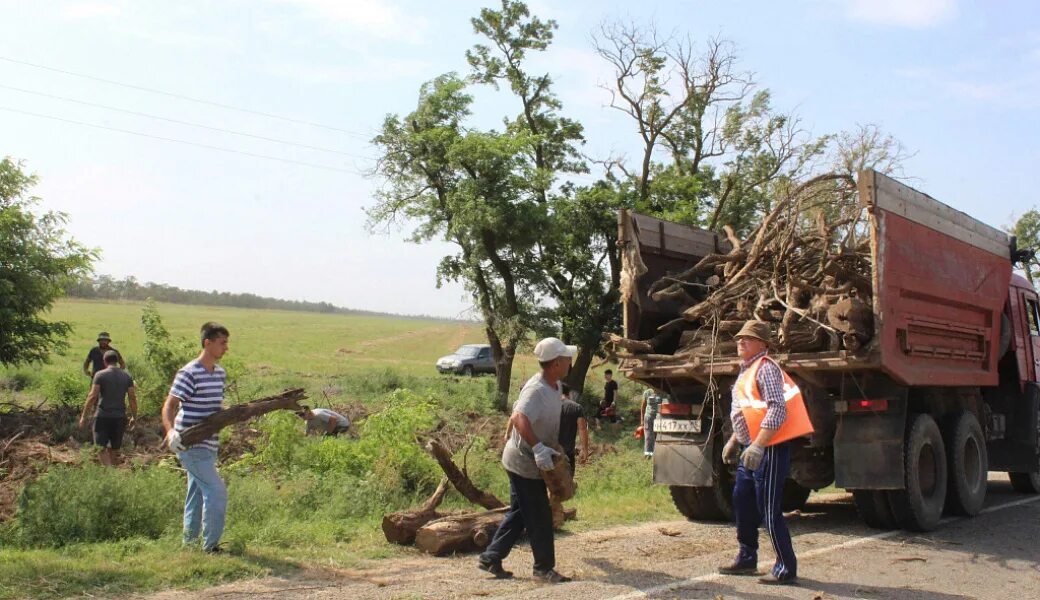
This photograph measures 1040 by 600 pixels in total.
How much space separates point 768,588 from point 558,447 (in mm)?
1631

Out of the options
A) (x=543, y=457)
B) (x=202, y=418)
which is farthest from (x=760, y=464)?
(x=202, y=418)

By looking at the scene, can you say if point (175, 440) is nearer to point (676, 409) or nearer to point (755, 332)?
point (755, 332)

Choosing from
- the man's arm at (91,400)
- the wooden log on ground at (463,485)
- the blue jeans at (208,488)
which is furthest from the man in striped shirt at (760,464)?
the man's arm at (91,400)

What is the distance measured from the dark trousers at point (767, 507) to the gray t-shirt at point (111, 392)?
25.3ft

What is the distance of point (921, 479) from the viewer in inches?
341

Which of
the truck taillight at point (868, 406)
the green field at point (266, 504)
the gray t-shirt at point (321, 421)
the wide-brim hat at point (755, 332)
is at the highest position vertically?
the wide-brim hat at point (755, 332)

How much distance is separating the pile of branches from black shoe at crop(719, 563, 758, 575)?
7.62 ft

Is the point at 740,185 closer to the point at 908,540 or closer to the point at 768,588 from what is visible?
the point at 908,540

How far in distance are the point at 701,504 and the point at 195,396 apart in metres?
4.91

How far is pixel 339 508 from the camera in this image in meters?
A: 8.95

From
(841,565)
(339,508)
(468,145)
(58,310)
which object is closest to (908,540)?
(841,565)

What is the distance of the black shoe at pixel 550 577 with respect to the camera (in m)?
6.06

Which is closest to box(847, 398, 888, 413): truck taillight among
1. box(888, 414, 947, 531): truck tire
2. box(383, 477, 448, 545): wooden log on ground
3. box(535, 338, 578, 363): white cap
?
box(888, 414, 947, 531): truck tire

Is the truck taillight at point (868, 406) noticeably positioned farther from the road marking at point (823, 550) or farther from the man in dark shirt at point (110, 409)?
the man in dark shirt at point (110, 409)
